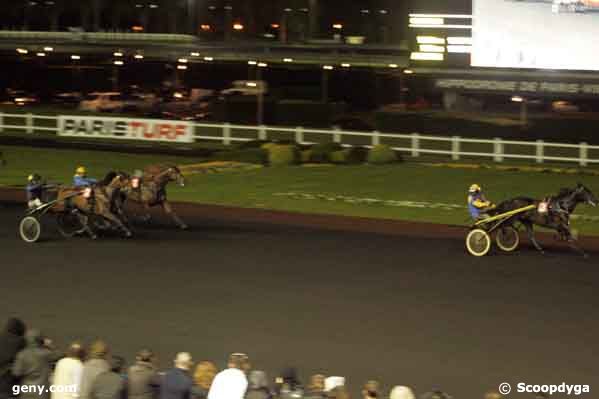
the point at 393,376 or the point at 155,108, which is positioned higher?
the point at 155,108

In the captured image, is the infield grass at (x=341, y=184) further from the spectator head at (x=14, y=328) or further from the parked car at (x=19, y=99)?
the parked car at (x=19, y=99)

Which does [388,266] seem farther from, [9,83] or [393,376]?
[9,83]

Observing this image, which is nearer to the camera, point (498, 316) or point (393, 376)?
point (393, 376)

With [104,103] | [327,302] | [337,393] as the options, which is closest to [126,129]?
[104,103]

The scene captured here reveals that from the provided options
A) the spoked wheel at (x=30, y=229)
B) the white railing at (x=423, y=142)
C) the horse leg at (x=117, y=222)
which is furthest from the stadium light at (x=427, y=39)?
the spoked wheel at (x=30, y=229)

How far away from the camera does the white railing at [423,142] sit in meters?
34.3

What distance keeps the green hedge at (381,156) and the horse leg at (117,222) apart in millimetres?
13425

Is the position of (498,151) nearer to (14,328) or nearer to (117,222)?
(117,222)

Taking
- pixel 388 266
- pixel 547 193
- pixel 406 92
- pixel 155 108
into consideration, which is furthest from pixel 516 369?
pixel 406 92

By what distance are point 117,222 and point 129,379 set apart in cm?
1111

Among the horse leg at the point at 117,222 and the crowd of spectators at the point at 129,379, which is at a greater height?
the horse leg at the point at 117,222

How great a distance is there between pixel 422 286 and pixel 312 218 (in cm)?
719

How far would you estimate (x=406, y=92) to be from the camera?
64.9 metres

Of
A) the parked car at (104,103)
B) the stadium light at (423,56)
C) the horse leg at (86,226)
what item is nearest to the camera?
the horse leg at (86,226)
